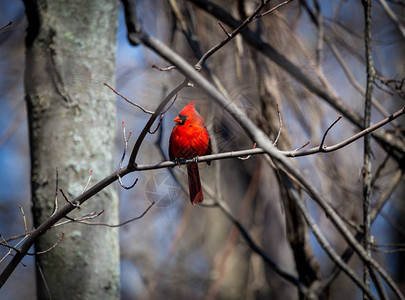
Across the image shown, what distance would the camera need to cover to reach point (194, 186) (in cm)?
205

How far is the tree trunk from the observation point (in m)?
1.93

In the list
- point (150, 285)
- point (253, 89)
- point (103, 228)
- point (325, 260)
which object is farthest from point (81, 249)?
point (325, 260)

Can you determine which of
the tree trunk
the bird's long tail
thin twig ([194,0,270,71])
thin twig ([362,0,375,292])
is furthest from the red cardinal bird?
thin twig ([362,0,375,292])

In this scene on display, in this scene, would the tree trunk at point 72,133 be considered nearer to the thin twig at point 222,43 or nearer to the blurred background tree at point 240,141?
the blurred background tree at point 240,141

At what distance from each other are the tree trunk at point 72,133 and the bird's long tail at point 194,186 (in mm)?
414

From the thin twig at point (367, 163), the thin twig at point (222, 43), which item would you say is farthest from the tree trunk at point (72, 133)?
the thin twig at point (367, 163)

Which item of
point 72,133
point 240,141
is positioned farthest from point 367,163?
point 72,133

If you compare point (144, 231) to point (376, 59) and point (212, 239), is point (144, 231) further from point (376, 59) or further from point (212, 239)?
point (376, 59)

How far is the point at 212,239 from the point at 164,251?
0.86 meters

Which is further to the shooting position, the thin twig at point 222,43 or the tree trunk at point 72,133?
the tree trunk at point 72,133

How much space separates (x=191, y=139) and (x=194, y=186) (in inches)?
9.5

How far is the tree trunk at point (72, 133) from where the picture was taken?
193cm

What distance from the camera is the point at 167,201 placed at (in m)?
1.76

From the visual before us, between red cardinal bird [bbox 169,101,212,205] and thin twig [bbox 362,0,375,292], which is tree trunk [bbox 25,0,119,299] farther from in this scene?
thin twig [bbox 362,0,375,292]
